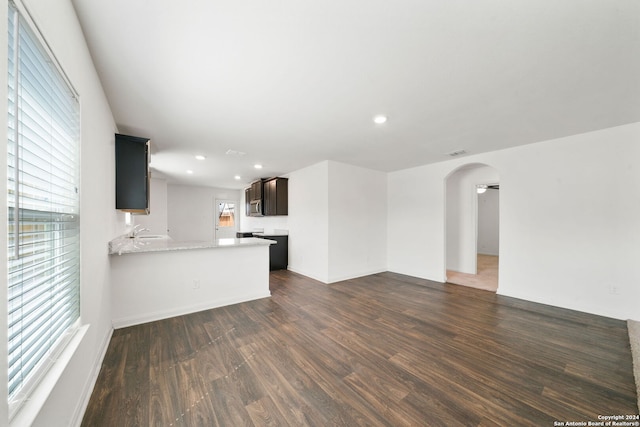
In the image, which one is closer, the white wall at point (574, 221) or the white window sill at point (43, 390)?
the white window sill at point (43, 390)

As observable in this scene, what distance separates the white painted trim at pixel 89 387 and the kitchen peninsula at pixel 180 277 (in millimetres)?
554

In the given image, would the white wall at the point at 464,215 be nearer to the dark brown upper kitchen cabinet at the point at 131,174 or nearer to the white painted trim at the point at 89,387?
the dark brown upper kitchen cabinet at the point at 131,174

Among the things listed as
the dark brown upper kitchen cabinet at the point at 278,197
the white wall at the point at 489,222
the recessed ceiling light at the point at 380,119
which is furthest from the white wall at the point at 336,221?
the white wall at the point at 489,222

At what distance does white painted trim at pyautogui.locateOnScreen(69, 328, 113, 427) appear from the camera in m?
1.41

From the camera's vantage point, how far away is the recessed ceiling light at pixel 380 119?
265cm

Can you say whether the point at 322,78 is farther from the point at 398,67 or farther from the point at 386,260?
the point at 386,260

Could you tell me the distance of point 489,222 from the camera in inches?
318

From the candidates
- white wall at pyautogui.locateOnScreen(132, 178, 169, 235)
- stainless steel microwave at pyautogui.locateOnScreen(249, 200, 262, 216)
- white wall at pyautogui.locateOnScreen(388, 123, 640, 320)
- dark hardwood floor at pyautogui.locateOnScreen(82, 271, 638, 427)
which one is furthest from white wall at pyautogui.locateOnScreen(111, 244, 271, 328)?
white wall at pyautogui.locateOnScreen(132, 178, 169, 235)

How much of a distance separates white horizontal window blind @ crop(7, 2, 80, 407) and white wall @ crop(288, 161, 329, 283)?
3620 millimetres

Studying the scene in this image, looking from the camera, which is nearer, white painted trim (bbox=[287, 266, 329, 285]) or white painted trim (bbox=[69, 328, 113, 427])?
white painted trim (bbox=[69, 328, 113, 427])

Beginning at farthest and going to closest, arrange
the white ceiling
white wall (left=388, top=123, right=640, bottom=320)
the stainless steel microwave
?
the stainless steel microwave, white wall (left=388, top=123, right=640, bottom=320), the white ceiling

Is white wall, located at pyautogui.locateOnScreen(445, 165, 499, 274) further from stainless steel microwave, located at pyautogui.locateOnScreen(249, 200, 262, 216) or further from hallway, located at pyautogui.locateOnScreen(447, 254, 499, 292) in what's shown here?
stainless steel microwave, located at pyautogui.locateOnScreen(249, 200, 262, 216)

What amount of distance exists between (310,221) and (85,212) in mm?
3769

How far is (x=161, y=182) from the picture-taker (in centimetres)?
682
